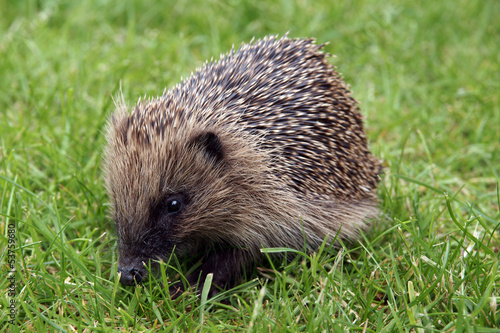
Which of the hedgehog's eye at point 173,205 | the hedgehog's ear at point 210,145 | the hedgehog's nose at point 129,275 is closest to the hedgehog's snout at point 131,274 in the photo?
the hedgehog's nose at point 129,275

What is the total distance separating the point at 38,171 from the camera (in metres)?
4.88

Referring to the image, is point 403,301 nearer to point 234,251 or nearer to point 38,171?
point 234,251

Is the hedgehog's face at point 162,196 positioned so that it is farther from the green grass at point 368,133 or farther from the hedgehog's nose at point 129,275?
the green grass at point 368,133

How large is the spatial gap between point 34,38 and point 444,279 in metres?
6.05

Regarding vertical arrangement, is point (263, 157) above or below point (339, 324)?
above

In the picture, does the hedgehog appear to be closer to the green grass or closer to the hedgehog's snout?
the hedgehog's snout

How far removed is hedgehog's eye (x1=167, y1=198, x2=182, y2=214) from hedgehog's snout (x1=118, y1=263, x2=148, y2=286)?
1.50 ft

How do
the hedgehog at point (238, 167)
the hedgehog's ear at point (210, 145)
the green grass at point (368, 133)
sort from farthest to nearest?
the hedgehog's ear at point (210, 145), the hedgehog at point (238, 167), the green grass at point (368, 133)

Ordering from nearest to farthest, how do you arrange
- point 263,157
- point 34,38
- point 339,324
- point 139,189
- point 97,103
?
1. point 339,324
2. point 139,189
3. point 263,157
4. point 97,103
5. point 34,38

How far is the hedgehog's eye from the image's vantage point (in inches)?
151

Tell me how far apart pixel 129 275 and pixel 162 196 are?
0.60m

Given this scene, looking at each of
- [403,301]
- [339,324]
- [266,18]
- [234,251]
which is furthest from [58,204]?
[266,18]

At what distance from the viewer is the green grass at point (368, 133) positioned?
348 centimetres

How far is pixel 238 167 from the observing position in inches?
160
